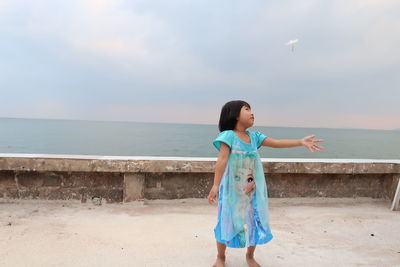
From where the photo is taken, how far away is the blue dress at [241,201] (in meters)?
2.37

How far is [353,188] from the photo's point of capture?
14.8 ft

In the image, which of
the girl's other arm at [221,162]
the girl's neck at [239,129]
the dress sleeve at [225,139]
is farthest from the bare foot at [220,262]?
the girl's neck at [239,129]

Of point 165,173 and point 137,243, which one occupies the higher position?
point 165,173

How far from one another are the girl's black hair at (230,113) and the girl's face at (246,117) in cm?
3

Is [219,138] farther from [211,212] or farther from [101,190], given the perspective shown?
[101,190]

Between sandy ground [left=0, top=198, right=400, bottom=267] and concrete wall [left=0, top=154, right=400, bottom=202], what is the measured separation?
0.13 meters

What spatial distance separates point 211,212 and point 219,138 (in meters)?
1.85

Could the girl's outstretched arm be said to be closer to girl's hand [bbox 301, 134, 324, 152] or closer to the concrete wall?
girl's hand [bbox 301, 134, 324, 152]

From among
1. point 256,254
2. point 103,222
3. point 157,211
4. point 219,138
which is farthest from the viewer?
point 157,211

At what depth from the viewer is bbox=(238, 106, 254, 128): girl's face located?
2.38 m

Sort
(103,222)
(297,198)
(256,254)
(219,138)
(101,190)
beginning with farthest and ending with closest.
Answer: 1. (297,198)
2. (101,190)
3. (103,222)
4. (256,254)
5. (219,138)

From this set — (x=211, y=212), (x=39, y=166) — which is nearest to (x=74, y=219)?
(x=39, y=166)

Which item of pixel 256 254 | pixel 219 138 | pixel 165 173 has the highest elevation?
→ pixel 219 138

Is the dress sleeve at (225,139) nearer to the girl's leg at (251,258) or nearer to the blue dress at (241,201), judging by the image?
the blue dress at (241,201)
